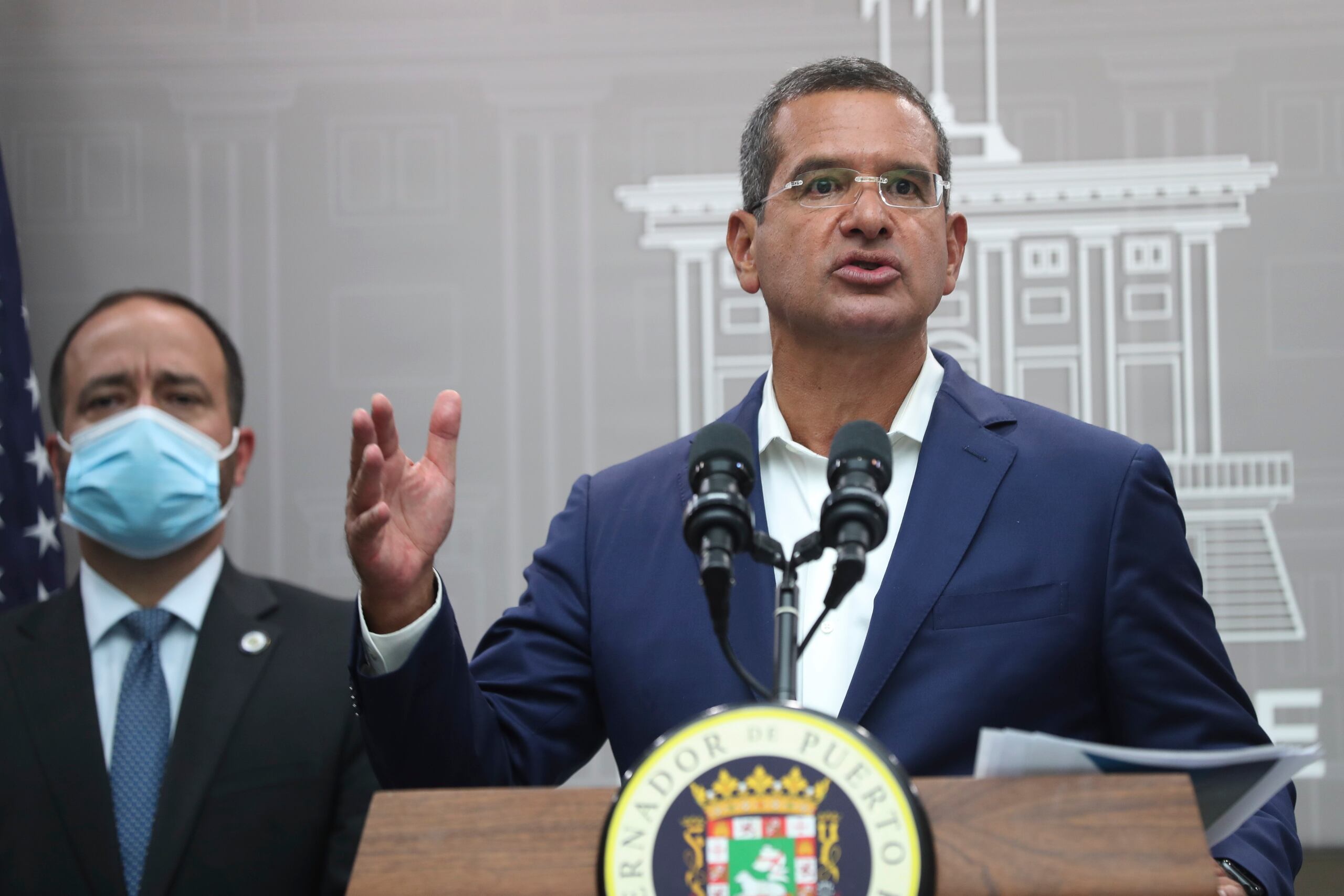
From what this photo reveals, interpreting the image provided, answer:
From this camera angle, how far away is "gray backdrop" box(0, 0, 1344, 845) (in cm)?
317

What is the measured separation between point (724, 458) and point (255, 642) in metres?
1.59

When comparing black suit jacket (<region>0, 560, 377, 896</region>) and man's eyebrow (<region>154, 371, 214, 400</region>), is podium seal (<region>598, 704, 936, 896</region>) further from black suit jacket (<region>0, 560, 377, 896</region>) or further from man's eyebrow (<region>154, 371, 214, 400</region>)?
man's eyebrow (<region>154, 371, 214, 400</region>)

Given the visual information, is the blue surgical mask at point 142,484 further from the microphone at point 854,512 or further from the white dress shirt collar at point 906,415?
the microphone at point 854,512

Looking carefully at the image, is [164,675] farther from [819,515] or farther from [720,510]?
[720,510]

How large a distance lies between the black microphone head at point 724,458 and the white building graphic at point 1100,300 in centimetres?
207

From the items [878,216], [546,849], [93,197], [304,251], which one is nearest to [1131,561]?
[878,216]

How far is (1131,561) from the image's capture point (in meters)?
1.60

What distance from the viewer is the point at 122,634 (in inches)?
96.9

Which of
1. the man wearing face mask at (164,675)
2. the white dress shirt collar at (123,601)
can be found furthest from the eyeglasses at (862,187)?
the white dress shirt collar at (123,601)

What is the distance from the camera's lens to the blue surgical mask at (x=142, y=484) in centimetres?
250

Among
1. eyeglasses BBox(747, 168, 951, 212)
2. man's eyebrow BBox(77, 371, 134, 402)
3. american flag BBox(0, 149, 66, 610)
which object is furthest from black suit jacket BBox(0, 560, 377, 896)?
eyeglasses BBox(747, 168, 951, 212)

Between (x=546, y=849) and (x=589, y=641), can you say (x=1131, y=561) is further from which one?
(x=546, y=849)

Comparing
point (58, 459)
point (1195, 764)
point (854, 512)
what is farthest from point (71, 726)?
point (1195, 764)

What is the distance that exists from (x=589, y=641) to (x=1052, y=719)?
61cm
